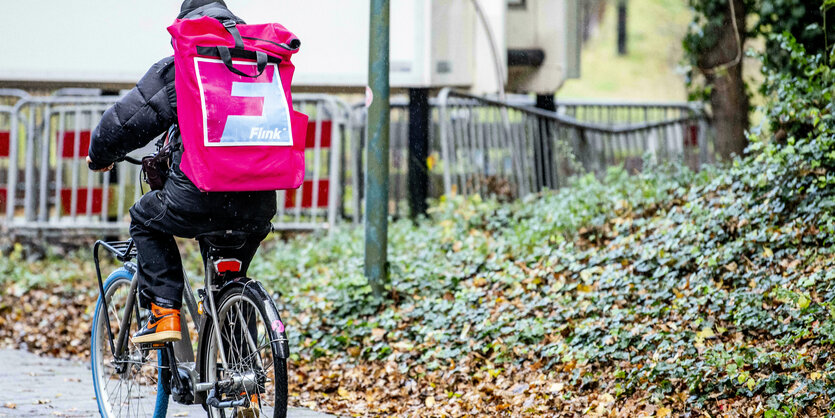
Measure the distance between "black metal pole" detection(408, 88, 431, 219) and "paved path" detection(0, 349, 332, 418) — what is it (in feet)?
13.9

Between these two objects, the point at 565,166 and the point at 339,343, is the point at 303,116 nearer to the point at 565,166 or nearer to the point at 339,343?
the point at 339,343

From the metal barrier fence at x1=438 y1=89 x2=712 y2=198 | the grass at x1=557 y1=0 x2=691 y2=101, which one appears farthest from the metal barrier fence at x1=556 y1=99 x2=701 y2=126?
the grass at x1=557 y1=0 x2=691 y2=101

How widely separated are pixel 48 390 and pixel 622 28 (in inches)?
1535

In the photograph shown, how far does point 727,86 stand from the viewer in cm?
934

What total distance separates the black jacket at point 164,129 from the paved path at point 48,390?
64.1 inches

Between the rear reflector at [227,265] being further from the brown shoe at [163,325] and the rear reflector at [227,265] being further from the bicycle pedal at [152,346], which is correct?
the bicycle pedal at [152,346]

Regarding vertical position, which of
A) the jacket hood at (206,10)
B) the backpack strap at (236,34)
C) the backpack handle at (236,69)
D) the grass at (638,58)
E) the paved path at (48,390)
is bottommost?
the paved path at (48,390)

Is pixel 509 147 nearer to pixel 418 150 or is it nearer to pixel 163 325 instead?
pixel 418 150

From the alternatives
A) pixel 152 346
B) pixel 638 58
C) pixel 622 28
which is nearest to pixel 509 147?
pixel 152 346

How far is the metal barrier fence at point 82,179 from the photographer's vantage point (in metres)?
10.2

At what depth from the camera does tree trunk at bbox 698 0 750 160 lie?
30.0 ft

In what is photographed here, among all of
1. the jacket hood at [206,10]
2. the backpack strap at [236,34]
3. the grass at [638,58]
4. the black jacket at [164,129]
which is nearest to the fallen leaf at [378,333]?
the black jacket at [164,129]

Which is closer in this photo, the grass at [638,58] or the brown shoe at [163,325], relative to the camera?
the brown shoe at [163,325]

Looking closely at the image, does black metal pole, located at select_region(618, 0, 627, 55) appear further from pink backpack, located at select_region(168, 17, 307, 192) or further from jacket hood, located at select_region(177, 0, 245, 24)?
pink backpack, located at select_region(168, 17, 307, 192)
